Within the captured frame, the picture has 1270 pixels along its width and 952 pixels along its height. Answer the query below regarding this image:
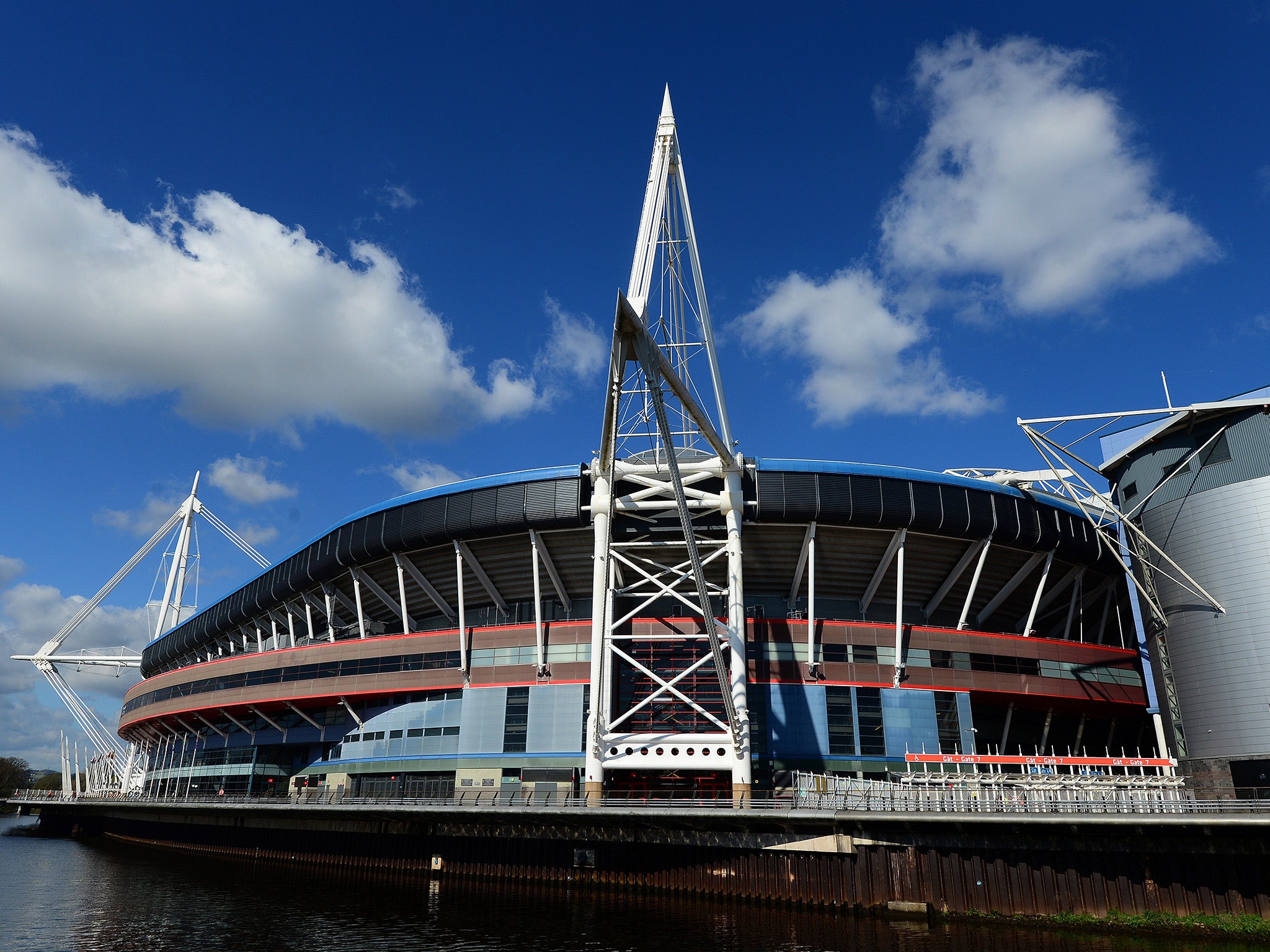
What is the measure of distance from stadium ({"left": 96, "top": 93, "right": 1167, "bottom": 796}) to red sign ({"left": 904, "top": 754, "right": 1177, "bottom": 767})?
3.73m

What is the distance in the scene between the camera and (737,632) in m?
47.0

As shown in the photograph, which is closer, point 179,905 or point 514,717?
point 179,905

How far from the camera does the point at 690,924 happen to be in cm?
3178

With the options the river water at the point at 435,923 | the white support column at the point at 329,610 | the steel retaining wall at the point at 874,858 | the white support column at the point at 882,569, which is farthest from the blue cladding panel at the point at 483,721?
the white support column at the point at 882,569

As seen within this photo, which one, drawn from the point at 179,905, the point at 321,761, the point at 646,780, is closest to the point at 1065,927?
the point at 646,780

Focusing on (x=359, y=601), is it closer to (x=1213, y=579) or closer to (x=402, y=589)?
(x=402, y=589)

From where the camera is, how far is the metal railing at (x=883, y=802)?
3194cm

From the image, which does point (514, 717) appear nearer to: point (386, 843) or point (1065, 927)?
point (386, 843)

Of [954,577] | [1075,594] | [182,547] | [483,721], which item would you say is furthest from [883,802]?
[182,547]

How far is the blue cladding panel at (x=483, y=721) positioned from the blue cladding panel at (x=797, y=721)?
16732 mm

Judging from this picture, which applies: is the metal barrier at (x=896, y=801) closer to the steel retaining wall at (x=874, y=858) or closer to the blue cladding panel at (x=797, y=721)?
the steel retaining wall at (x=874, y=858)

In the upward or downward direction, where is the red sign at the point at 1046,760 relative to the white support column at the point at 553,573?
downward

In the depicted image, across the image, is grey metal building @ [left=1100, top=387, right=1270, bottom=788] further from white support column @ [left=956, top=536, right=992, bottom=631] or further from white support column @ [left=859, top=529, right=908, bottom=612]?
white support column @ [left=859, top=529, right=908, bottom=612]

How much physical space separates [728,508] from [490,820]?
21.3 meters
